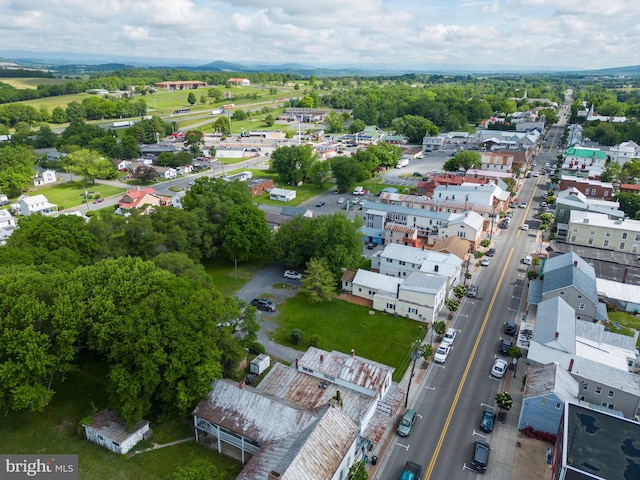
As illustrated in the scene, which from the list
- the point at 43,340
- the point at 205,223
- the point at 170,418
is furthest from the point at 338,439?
the point at 205,223

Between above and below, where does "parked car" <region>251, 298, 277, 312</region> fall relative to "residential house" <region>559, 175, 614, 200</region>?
below

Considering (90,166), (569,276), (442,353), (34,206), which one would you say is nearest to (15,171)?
(90,166)

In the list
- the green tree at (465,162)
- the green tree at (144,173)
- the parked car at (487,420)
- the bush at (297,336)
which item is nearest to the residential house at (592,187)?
the green tree at (465,162)

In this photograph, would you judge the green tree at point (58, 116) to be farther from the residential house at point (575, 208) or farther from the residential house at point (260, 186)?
the residential house at point (575, 208)

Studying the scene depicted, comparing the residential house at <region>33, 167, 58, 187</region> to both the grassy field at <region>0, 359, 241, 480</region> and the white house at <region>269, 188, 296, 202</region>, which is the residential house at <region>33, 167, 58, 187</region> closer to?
the white house at <region>269, 188, 296, 202</region>

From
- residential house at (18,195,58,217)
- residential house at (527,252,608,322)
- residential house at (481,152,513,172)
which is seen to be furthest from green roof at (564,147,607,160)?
residential house at (18,195,58,217)
